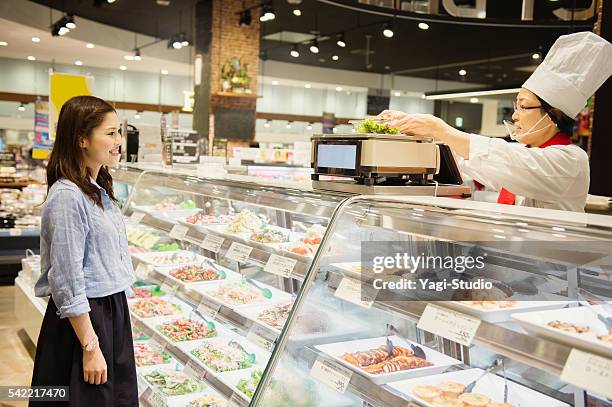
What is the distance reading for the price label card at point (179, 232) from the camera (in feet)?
11.8

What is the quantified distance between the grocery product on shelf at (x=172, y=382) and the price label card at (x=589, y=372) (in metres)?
2.25

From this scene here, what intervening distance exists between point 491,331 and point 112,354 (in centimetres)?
166

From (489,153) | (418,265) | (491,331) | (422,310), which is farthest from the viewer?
(489,153)

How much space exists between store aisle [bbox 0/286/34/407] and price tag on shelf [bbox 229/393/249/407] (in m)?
2.07

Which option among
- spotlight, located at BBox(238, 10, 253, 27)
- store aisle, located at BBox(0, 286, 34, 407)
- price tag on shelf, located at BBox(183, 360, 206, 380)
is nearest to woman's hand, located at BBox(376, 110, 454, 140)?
price tag on shelf, located at BBox(183, 360, 206, 380)

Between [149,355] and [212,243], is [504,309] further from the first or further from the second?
[149,355]

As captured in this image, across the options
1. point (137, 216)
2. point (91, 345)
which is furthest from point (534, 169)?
point (137, 216)

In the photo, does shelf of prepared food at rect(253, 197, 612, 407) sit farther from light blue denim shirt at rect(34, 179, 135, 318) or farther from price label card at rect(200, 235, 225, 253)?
price label card at rect(200, 235, 225, 253)

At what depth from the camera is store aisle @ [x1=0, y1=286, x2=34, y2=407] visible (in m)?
4.52

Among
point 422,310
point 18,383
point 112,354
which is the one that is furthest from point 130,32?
point 422,310

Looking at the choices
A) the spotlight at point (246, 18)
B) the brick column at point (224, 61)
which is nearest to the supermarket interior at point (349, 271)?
the brick column at point (224, 61)

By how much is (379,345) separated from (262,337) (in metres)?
0.62

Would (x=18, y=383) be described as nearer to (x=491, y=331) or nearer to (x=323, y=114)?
(x=491, y=331)

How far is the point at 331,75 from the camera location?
17266mm
